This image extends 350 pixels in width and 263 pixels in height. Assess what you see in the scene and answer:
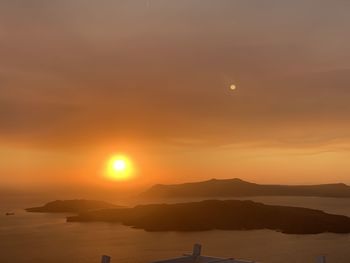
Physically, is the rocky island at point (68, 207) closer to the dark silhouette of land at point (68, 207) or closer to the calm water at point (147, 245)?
the dark silhouette of land at point (68, 207)

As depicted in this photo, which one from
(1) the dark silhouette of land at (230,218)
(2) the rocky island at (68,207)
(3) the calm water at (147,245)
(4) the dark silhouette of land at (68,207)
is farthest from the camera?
(4) the dark silhouette of land at (68,207)

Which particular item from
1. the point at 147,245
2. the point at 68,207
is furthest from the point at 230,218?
the point at 68,207

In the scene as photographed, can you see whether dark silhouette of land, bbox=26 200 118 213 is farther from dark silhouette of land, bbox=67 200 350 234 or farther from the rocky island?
dark silhouette of land, bbox=67 200 350 234

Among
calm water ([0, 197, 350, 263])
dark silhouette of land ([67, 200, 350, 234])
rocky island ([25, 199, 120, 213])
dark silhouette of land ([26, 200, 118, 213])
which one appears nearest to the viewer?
calm water ([0, 197, 350, 263])

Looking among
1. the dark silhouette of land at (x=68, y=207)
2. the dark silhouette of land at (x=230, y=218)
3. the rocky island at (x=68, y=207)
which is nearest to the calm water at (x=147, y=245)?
the dark silhouette of land at (x=230, y=218)

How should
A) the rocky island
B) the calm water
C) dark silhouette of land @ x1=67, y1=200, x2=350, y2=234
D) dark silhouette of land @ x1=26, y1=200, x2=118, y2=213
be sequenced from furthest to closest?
dark silhouette of land @ x1=26, y1=200, x2=118, y2=213 < the rocky island < dark silhouette of land @ x1=67, y1=200, x2=350, y2=234 < the calm water

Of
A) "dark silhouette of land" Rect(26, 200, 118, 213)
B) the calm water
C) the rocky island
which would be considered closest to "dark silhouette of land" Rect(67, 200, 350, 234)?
the calm water

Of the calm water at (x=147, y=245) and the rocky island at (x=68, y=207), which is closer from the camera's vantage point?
the calm water at (x=147, y=245)
